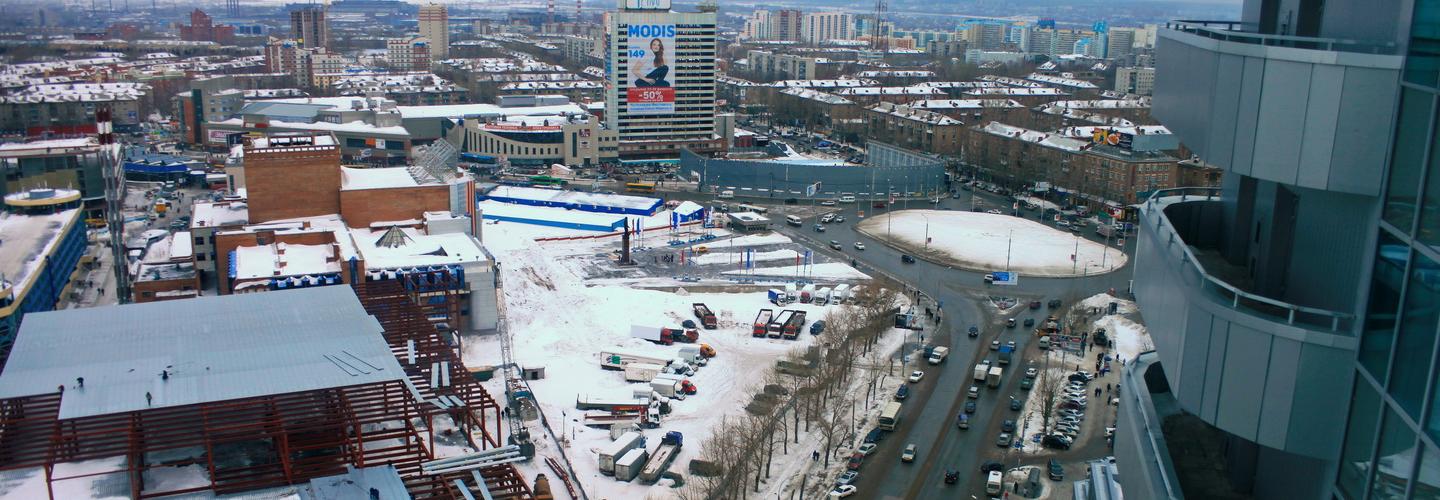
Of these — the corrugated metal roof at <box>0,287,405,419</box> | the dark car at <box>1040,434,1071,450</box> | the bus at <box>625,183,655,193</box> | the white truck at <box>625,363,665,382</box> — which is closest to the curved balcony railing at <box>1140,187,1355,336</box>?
the corrugated metal roof at <box>0,287,405,419</box>

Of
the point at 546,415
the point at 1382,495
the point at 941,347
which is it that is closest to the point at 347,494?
the point at 546,415

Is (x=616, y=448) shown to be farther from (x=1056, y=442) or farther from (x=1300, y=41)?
(x=1300, y=41)

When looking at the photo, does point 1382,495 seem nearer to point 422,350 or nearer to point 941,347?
point 422,350

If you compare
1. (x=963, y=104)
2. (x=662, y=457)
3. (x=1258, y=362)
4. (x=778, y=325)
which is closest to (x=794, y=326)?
(x=778, y=325)

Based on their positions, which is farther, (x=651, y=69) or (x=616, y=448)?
(x=651, y=69)

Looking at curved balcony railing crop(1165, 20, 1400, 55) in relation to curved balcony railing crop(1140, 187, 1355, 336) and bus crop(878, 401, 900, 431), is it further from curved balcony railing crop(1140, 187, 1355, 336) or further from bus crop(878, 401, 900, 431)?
bus crop(878, 401, 900, 431)

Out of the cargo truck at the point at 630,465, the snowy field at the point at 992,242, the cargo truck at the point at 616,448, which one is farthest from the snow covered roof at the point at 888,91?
the cargo truck at the point at 630,465
